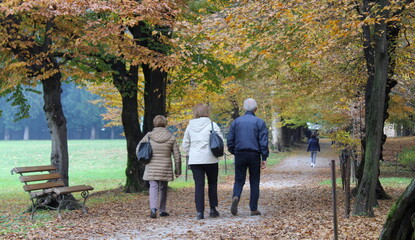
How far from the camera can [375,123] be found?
8867mm

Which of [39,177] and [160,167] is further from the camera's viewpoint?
[39,177]

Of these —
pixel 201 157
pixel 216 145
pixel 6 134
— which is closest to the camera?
pixel 216 145

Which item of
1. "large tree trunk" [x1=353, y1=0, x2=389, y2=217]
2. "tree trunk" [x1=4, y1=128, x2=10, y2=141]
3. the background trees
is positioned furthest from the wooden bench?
"tree trunk" [x1=4, y1=128, x2=10, y2=141]

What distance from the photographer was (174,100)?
23062 mm

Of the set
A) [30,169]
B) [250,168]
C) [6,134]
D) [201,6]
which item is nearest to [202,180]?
[250,168]

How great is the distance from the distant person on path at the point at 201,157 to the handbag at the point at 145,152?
71cm

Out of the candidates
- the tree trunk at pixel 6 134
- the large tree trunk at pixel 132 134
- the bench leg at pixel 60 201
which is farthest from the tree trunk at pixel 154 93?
the tree trunk at pixel 6 134

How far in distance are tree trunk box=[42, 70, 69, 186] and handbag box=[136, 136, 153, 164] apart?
280 cm

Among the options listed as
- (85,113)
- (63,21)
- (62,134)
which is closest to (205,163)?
(62,134)

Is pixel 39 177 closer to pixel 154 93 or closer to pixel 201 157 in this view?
pixel 201 157

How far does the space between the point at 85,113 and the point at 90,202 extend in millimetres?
81409

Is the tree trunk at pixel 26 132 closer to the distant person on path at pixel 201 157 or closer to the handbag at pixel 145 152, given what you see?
the handbag at pixel 145 152

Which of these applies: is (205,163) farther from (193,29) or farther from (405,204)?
(405,204)

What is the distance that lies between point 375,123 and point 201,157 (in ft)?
9.42
